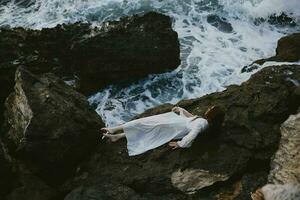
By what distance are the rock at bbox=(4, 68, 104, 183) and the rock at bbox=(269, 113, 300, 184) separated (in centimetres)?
322

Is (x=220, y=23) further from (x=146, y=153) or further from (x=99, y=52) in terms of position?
(x=146, y=153)

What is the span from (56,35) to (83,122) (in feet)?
14.4

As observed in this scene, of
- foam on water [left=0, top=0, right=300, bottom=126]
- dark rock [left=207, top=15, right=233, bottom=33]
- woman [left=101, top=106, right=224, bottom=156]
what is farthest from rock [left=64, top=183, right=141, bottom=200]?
dark rock [left=207, top=15, right=233, bottom=33]

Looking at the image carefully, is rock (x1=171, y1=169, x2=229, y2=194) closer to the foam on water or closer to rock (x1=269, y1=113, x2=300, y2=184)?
rock (x1=269, y1=113, x2=300, y2=184)

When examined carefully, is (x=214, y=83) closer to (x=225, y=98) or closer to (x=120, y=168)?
(x=225, y=98)

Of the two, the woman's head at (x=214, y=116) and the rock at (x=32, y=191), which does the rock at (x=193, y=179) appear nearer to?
the woman's head at (x=214, y=116)

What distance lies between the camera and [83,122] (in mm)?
7297

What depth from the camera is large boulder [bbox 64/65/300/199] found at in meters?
6.14

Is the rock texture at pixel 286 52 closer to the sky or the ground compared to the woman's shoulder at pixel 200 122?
closer to the ground

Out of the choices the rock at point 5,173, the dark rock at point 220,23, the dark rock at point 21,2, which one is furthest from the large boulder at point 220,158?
the dark rock at point 21,2

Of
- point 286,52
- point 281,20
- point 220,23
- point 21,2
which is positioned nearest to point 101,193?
point 286,52

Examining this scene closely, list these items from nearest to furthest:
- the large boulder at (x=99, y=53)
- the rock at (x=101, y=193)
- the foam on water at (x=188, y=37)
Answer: the rock at (x=101, y=193)
the large boulder at (x=99, y=53)
the foam on water at (x=188, y=37)

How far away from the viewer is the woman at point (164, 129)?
6.78 metres

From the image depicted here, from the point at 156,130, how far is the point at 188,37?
6.45 m
